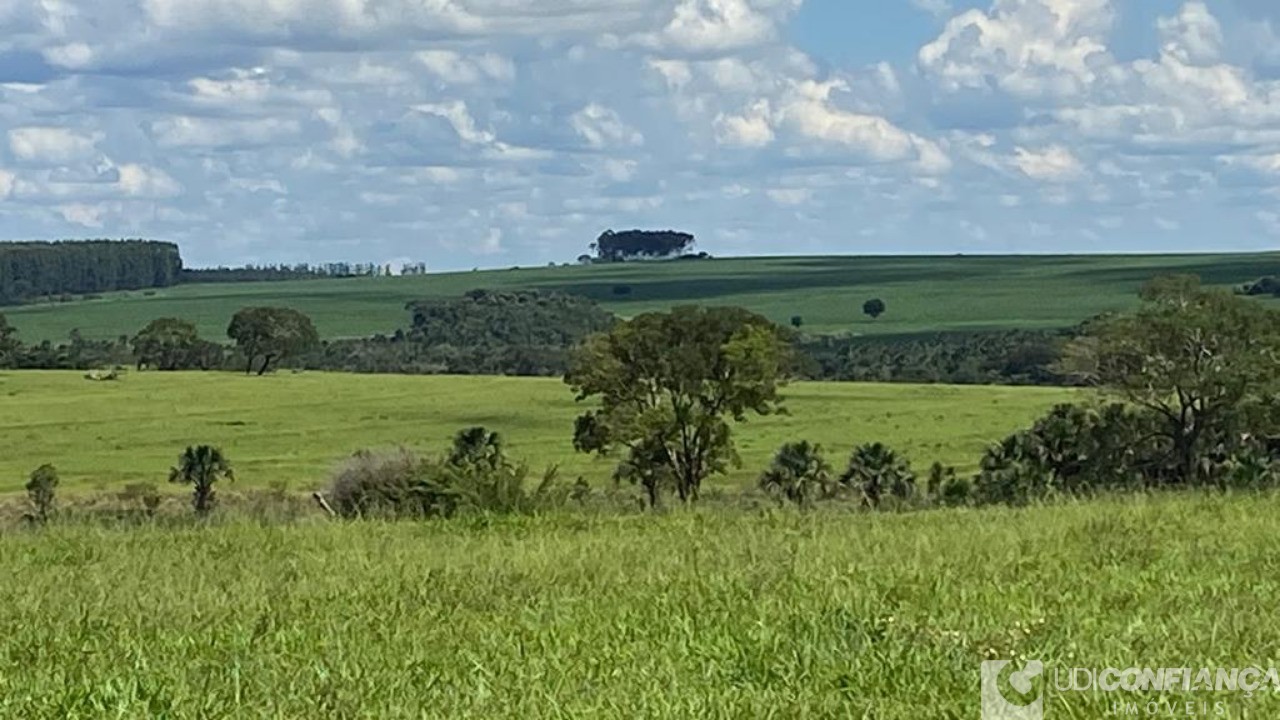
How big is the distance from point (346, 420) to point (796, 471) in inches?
1798

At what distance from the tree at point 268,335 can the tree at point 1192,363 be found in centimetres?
9138

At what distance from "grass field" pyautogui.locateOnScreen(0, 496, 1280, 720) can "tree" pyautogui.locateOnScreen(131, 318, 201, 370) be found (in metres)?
137

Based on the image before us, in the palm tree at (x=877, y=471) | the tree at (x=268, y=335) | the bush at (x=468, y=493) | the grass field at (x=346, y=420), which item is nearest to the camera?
the bush at (x=468, y=493)

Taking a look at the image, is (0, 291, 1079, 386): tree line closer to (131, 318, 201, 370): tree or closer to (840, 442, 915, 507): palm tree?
(131, 318, 201, 370): tree

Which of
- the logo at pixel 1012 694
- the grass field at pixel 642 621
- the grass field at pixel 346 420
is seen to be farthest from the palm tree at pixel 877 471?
the logo at pixel 1012 694

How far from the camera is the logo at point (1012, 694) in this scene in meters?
6.80

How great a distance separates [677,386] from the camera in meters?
63.0

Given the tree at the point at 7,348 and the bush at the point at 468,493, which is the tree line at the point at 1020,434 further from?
the tree at the point at 7,348

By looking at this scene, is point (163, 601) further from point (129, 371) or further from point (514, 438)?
point (129, 371)

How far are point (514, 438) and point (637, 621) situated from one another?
271 ft

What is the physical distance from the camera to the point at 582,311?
7402 inches

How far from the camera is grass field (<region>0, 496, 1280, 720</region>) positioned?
7.37 metres

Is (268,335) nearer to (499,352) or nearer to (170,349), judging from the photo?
A: (170,349)

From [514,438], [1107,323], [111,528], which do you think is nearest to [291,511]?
[111,528]
